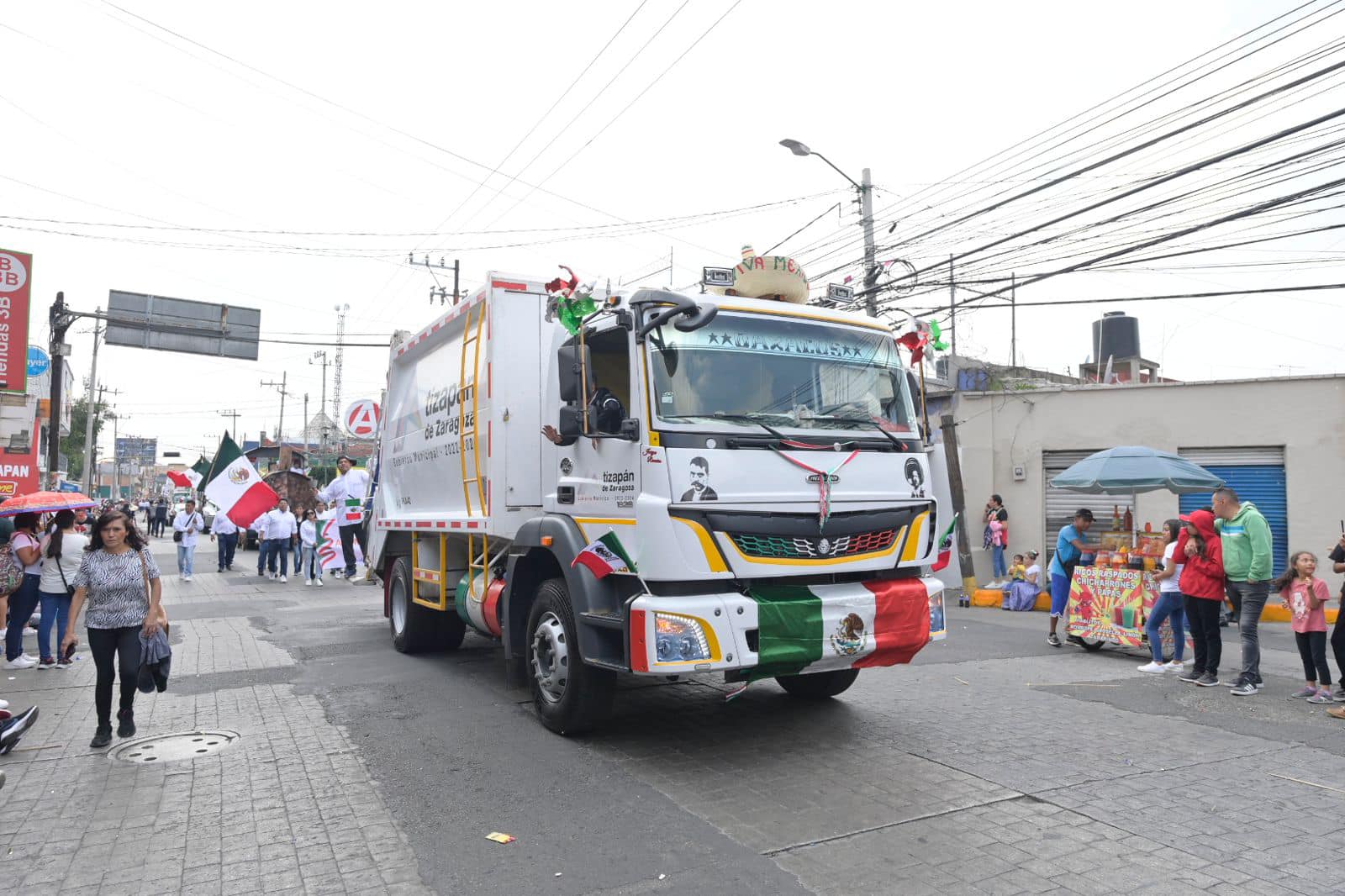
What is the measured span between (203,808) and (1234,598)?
938 cm

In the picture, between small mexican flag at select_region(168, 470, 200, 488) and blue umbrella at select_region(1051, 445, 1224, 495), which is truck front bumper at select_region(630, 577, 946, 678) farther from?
small mexican flag at select_region(168, 470, 200, 488)

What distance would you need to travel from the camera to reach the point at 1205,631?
335 inches

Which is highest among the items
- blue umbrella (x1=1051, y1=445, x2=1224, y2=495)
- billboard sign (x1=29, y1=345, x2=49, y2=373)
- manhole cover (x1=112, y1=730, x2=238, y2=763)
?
billboard sign (x1=29, y1=345, x2=49, y2=373)

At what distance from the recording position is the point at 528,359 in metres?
7.29

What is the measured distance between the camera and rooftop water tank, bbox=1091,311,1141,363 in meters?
28.4

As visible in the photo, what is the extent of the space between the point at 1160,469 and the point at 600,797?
9614 mm

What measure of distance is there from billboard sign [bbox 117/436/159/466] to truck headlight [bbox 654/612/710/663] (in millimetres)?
89325

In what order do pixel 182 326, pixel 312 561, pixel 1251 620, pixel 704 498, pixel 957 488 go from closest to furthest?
pixel 704 498 → pixel 1251 620 → pixel 957 488 → pixel 312 561 → pixel 182 326

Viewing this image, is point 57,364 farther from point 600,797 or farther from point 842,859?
point 842,859

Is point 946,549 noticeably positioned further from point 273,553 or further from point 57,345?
point 57,345

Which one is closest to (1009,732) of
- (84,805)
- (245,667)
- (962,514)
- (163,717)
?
(84,805)

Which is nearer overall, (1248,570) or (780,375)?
(780,375)

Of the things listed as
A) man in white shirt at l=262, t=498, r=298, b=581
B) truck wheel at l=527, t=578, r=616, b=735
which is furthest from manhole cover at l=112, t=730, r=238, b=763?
man in white shirt at l=262, t=498, r=298, b=581

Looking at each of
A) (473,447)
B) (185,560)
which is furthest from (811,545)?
(185,560)
